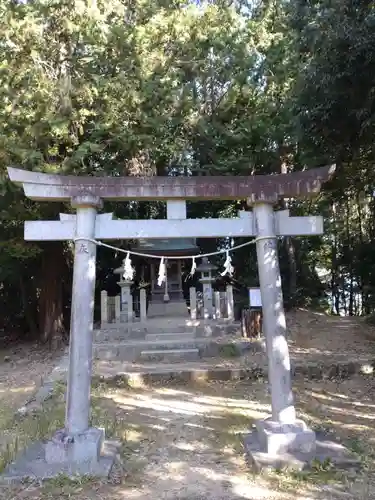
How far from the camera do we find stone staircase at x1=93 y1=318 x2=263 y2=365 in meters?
10.5

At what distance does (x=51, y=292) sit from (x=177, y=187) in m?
10.2

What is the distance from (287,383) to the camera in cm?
494

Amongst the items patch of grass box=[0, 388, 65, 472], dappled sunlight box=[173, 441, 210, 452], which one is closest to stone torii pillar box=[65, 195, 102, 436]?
patch of grass box=[0, 388, 65, 472]

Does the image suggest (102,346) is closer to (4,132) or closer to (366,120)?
(4,132)

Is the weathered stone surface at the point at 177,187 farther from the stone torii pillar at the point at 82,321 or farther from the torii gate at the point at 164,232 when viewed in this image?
the stone torii pillar at the point at 82,321

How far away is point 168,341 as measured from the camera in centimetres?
1135

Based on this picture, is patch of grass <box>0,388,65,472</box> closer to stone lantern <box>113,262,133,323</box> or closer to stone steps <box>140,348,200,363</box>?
stone steps <box>140,348,200,363</box>

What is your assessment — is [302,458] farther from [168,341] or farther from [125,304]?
[125,304]

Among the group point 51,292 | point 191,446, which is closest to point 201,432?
point 191,446

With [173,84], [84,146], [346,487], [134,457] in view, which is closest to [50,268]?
[84,146]

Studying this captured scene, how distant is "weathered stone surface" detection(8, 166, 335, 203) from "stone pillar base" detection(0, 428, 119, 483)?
252cm

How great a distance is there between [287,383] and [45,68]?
30.1ft

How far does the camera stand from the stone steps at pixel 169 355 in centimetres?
1041

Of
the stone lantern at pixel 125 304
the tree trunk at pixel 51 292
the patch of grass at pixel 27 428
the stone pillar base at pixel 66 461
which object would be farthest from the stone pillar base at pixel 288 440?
the tree trunk at pixel 51 292
